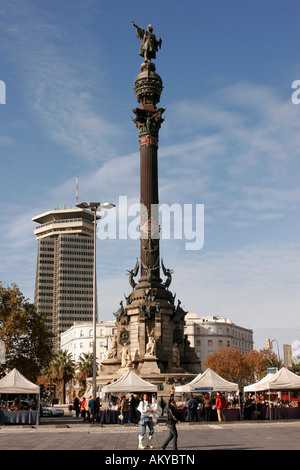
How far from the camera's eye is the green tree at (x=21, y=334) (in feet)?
147

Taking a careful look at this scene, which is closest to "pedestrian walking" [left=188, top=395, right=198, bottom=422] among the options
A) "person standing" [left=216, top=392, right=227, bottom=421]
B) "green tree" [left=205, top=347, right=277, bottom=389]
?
"person standing" [left=216, top=392, right=227, bottom=421]

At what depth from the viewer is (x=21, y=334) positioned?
4559cm

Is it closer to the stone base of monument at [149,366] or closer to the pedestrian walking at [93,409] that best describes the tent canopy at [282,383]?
the pedestrian walking at [93,409]

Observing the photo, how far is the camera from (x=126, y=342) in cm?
5097

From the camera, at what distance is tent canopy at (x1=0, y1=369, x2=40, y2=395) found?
103 feet

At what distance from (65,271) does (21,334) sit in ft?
424

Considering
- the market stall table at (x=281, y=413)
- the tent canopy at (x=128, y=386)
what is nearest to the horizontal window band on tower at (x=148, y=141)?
the tent canopy at (x=128, y=386)

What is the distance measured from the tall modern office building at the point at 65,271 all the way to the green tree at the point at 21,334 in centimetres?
11945

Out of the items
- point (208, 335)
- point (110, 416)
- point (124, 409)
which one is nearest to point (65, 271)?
point (208, 335)

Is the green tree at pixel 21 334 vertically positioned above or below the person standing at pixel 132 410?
above

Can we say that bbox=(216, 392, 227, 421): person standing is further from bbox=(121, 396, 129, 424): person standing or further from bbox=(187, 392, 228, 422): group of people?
bbox=(121, 396, 129, 424): person standing
